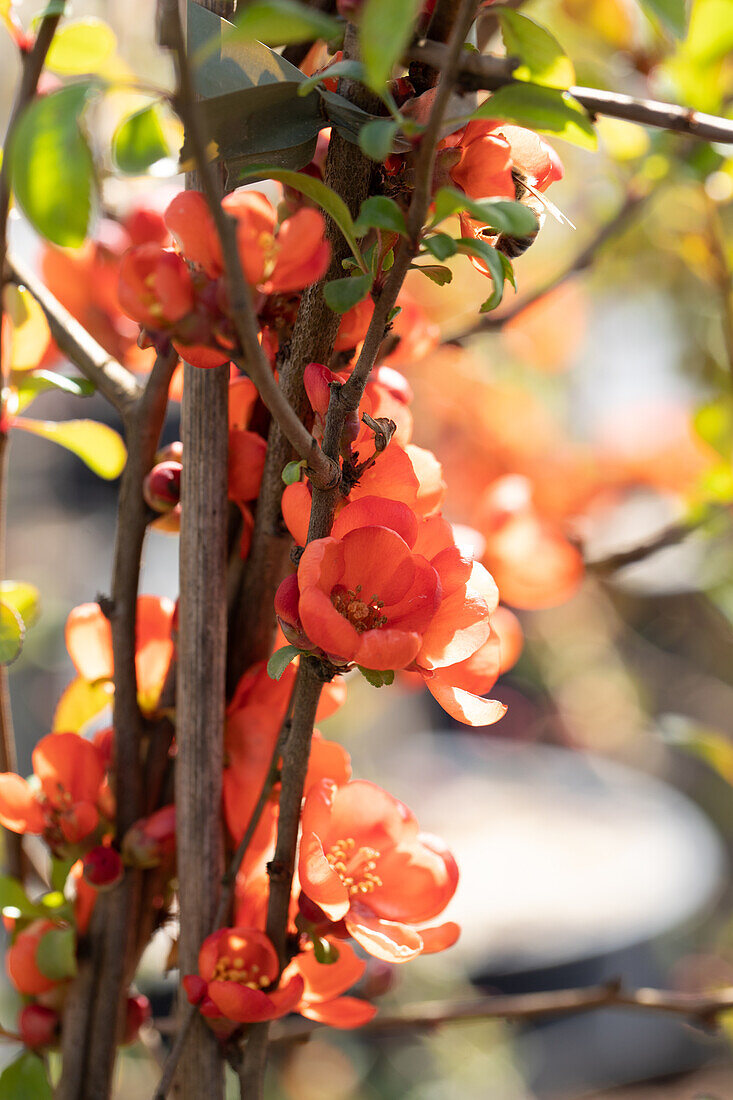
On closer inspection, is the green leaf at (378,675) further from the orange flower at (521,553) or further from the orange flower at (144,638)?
the orange flower at (521,553)

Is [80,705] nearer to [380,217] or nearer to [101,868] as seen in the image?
[101,868]

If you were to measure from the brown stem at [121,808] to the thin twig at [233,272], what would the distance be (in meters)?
0.11

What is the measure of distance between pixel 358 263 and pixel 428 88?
0.20ft

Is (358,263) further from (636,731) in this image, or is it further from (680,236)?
(636,731)

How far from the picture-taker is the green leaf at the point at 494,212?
201 millimetres

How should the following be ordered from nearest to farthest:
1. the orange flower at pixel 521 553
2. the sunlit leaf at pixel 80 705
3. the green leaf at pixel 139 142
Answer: the green leaf at pixel 139 142
the sunlit leaf at pixel 80 705
the orange flower at pixel 521 553

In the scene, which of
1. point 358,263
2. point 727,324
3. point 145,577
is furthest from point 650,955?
point 358,263

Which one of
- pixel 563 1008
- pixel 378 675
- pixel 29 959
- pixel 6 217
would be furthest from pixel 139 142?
pixel 563 1008

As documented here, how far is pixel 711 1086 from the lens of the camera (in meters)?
1.41

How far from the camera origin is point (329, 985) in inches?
11.8

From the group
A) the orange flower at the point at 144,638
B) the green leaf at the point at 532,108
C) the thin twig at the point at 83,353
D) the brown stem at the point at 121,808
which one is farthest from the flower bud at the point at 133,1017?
the green leaf at the point at 532,108

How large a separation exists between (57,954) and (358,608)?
0.57ft

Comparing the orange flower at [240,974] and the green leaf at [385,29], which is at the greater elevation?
the green leaf at [385,29]

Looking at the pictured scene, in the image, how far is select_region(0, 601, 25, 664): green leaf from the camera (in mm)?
300
